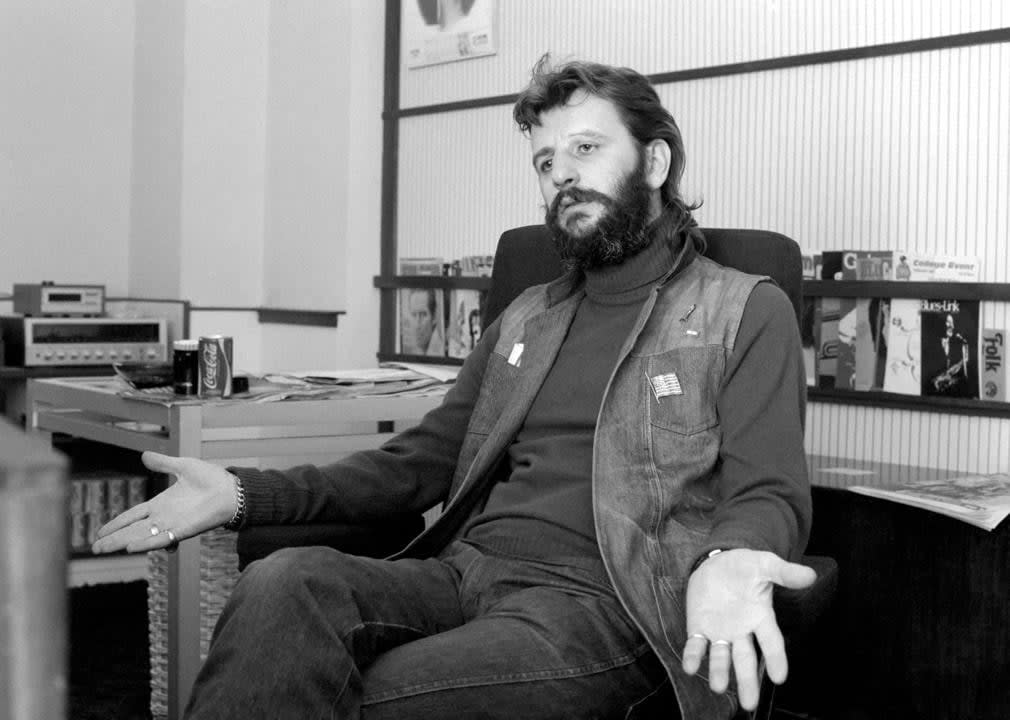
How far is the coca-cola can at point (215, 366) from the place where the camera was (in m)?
2.23

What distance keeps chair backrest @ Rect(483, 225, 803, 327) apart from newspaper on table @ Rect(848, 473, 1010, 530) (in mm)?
352

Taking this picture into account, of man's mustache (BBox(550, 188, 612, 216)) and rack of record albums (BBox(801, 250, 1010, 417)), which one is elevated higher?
man's mustache (BBox(550, 188, 612, 216))

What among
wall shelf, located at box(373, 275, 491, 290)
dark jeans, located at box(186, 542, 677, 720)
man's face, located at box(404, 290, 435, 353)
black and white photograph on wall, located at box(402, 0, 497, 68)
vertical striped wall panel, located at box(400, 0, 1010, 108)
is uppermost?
black and white photograph on wall, located at box(402, 0, 497, 68)

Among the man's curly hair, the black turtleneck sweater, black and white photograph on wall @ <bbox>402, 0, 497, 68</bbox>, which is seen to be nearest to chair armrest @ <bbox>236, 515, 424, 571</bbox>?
the black turtleneck sweater

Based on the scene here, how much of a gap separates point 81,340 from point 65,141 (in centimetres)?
83

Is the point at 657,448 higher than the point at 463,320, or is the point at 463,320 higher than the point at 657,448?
the point at 463,320

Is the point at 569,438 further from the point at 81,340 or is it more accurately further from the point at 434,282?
the point at 81,340

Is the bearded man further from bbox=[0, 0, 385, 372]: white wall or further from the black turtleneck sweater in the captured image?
bbox=[0, 0, 385, 372]: white wall

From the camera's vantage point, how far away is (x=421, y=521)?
1877 mm

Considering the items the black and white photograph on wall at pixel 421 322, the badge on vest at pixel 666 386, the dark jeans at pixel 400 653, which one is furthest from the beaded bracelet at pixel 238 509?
the black and white photograph on wall at pixel 421 322

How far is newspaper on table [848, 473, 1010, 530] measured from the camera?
1779mm

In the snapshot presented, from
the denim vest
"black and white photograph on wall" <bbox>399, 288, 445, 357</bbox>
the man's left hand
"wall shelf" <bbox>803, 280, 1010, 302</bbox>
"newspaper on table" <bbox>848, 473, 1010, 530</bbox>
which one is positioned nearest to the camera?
the man's left hand

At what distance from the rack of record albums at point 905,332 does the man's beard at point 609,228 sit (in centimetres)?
66

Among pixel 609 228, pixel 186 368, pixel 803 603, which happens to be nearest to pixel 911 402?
pixel 609 228
